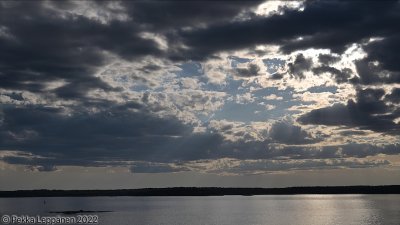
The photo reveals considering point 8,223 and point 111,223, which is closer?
point 8,223

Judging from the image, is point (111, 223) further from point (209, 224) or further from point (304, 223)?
point (304, 223)

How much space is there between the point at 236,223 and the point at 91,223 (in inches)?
1560

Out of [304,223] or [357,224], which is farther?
[304,223]

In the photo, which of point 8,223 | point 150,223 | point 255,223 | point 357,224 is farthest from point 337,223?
point 8,223

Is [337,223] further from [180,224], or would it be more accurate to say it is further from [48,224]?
[48,224]

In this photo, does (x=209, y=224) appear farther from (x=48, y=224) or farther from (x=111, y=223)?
(x=48, y=224)

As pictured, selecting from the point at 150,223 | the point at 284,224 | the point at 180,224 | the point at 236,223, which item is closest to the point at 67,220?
the point at 150,223

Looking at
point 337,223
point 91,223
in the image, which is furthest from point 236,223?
point 91,223

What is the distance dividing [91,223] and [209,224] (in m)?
31.6

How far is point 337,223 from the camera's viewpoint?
139 m

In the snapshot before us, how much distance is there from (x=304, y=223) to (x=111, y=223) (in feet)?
176

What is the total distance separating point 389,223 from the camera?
128 meters

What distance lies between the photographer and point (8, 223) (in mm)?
127188

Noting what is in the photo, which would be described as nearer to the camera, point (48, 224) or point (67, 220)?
point (48, 224)
